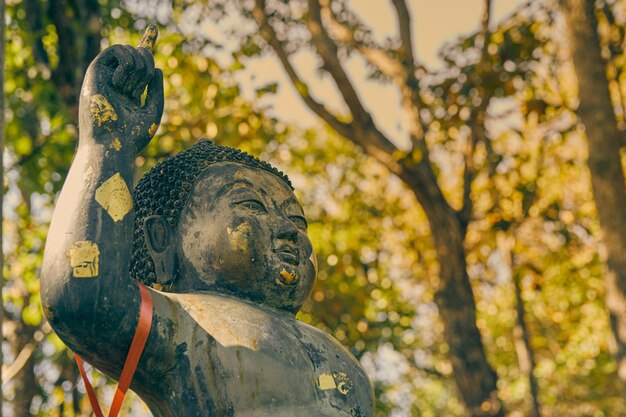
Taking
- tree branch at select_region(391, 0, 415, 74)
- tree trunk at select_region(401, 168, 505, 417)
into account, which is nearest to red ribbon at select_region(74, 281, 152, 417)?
tree trunk at select_region(401, 168, 505, 417)

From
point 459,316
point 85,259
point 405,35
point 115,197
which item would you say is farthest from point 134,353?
point 405,35

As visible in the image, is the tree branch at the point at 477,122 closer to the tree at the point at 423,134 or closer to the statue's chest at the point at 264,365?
the tree at the point at 423,134

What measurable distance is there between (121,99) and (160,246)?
2.10 ft

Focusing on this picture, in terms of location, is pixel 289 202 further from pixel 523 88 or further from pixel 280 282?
pixel 523 88

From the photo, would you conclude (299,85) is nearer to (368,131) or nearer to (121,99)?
(368,131)

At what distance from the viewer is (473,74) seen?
988 centimetres

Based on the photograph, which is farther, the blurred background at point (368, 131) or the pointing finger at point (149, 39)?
the blurred background at point (368, 131)

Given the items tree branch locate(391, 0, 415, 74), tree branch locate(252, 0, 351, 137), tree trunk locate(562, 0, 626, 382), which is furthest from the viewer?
tree branch locate(391, 0, 415, 74)

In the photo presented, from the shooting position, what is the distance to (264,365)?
3.39 metres

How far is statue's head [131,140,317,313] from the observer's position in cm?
369

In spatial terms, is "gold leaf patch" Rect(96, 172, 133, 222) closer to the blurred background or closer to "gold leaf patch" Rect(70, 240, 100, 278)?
"gold leaf patch" Rect(70, 240, 100, 278)

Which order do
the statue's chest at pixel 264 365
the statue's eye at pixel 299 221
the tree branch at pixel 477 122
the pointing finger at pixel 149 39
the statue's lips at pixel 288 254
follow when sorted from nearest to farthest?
the statue's chest at pixel 264 365
the pointing finger at pixel 149 39
the statue's lips at pixel 288 254
the statue's eye at pixel 299 221
the tree branch at pixel 477 122

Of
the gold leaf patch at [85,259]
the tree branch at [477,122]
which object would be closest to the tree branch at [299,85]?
the tree branch at [477,122]

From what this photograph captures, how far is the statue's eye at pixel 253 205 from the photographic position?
149 inches
